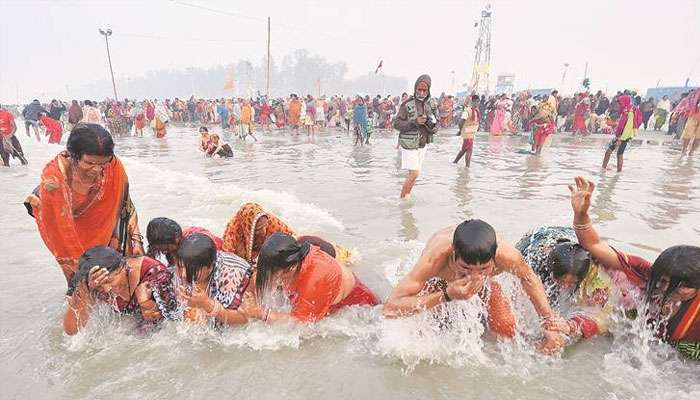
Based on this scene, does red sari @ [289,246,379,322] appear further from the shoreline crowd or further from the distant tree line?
the distant tree line

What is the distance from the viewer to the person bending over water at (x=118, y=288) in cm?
251

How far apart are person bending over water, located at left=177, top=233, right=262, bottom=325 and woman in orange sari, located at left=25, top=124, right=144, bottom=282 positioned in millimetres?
721

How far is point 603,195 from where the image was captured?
6.91 m

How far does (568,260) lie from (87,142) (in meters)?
3.03

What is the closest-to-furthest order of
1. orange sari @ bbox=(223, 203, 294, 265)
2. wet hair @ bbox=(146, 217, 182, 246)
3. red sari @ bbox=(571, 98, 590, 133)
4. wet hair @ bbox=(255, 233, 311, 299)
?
wet hair @ bbox=(255, 233, 311, 299)
wet hair @ bbox=(146, 217, 182, 246)
orange sari @ bbox=(223, 203, 294, 265)
red sari @ bbox=(571, 98, 590, 133)

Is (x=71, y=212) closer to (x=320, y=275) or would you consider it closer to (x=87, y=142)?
(x=87, y=142)

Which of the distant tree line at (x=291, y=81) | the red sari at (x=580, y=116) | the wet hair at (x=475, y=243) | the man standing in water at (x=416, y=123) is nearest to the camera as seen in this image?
the wet hair at (x=475, y=243)

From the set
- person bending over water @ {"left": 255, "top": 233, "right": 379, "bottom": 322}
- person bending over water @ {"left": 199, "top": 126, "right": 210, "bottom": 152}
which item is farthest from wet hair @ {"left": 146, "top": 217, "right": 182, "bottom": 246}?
person bending over water @ {"left": 199, "top": 126, "right": 210, "bottom": 152}

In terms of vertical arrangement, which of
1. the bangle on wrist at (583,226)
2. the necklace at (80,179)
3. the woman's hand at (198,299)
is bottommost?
the woman's hand at (198,299)

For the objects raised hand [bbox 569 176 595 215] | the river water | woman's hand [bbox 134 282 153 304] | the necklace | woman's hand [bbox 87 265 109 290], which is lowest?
the river water

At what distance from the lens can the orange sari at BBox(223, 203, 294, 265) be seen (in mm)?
3391

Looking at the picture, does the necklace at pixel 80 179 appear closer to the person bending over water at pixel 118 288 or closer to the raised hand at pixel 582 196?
the person bending over water at pixel 118 288

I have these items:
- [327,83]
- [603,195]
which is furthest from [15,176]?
[327,83]

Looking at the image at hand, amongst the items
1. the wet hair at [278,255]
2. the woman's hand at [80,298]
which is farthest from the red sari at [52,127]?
the wet hair at [278,255]
